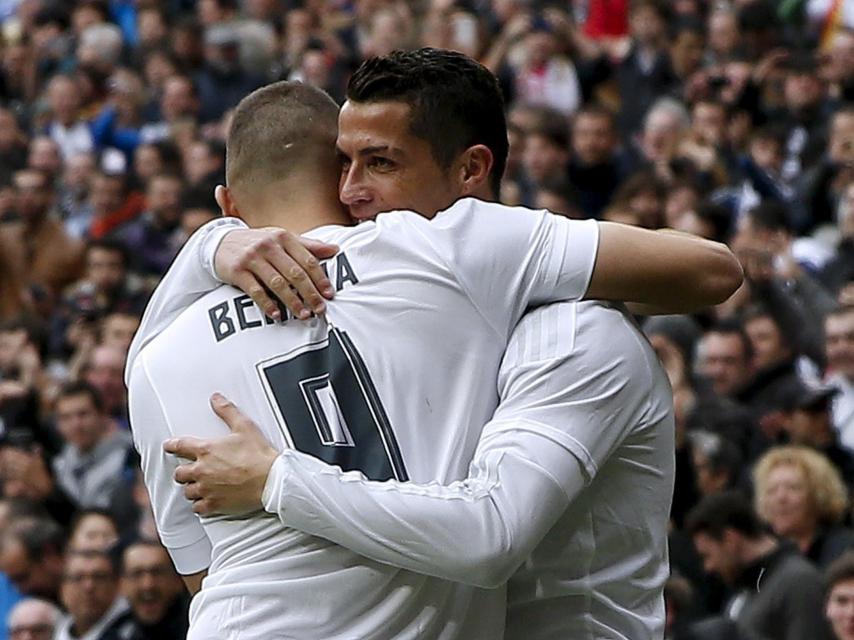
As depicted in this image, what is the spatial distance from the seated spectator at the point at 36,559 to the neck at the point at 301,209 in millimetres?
4960

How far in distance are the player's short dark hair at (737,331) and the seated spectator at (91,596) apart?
274cm

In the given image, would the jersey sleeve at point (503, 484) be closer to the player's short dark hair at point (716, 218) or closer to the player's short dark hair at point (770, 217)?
the player's short dark hair at point (770, 217)

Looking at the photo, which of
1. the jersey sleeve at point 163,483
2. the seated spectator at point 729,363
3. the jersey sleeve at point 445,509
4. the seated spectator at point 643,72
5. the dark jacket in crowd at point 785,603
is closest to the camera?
the jersey sleeve at point 445,509

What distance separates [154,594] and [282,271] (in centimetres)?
432

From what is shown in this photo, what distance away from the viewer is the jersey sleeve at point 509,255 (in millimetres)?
3289

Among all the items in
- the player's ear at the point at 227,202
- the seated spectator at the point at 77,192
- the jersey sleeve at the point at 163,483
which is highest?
the player's ear at the point at 227,202

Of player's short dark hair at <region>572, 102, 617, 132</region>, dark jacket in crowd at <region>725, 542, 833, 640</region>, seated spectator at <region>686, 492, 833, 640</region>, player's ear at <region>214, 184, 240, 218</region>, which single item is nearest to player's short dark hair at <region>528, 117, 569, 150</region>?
player's short dark hair at <region>572, 102, 617, 132</region>

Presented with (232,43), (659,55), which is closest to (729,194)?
(659,55)

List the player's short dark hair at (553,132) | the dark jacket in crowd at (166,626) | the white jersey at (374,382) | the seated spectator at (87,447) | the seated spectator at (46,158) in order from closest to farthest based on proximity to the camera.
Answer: the white jersey at (374,382) < the dark jacket in crowd at (166,626) < the seated spectator at (87,447) < the player's short dark hair at (553,132) < the seated spectator at (46,158)

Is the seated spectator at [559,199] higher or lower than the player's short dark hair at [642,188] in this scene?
lower

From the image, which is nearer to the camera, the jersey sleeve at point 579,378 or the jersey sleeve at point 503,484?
the jersey sleeve at point 503,484

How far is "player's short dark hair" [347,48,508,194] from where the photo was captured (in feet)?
11.2

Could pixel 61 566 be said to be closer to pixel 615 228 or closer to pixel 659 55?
pixel 615 228

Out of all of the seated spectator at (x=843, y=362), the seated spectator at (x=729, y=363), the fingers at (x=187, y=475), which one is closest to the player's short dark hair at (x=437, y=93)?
the fingers at (x=187, y=475)
